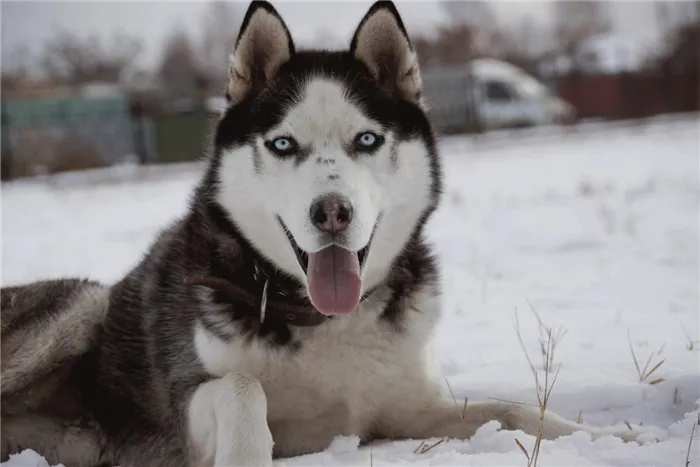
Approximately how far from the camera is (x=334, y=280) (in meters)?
2.56

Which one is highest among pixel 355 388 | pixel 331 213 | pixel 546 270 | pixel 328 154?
pixel 328 154

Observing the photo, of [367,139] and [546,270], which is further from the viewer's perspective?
[546,270]

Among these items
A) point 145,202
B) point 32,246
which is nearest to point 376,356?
point 32,246

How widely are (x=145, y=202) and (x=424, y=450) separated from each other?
9241 millimetres

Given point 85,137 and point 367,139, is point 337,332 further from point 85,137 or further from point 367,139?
point 85,137

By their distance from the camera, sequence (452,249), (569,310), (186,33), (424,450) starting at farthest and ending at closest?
1. (186,33)
2. (452,249)
3. (569,310)
4. (424,450)

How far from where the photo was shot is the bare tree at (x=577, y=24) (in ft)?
149

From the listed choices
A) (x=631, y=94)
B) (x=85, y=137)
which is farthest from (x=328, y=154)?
(x=631, y=94)

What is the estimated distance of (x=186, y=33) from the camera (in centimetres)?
3922

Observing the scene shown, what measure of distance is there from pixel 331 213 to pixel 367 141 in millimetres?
467

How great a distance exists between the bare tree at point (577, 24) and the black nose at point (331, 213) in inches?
1704

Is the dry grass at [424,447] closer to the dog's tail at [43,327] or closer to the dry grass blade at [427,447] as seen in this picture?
the dry grass blade at [427,447]

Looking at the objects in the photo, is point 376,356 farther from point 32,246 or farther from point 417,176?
point 32,246

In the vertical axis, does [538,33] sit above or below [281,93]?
above
